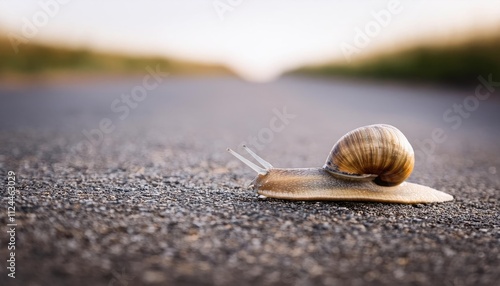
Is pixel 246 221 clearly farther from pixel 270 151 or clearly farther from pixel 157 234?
pixel 270 151

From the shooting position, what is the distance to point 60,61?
21.0m

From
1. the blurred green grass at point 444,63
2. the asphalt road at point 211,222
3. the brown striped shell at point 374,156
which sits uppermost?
the blurred green grass at point 444,63

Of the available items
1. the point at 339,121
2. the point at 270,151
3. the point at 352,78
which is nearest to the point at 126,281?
the point at 270,151

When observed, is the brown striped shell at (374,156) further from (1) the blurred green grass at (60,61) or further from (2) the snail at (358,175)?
(1) the blurred green grass at (60,61)

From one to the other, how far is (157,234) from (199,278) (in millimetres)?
566

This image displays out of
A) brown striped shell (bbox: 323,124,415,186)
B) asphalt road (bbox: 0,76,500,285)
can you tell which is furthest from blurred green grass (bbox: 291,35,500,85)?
brown striped shell (bbox: 323,124,415,186)

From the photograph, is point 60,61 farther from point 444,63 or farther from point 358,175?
point 358,175

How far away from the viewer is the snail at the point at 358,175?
3408 millimetres

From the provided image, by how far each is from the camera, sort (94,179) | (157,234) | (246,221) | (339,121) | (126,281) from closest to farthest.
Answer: (126,281), (157,234), (246,221), (94,179), (339,121)

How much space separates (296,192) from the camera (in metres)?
3.40

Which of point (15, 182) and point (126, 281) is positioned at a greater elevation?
point (15, 182)

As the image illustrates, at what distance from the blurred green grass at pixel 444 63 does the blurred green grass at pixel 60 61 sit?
15.4 m

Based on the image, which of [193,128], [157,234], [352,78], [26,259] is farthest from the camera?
[352,78]

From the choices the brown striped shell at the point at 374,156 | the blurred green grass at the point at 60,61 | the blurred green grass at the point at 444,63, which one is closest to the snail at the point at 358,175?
the brown striped shell at the point at 374,156
